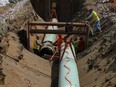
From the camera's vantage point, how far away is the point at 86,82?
12992mm

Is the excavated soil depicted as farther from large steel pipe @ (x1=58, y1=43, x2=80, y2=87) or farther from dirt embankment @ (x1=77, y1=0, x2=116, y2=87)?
large steel pipe @ (x1=58, y1=43, x2=80, y2=87)

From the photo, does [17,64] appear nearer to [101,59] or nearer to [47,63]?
[47,63]

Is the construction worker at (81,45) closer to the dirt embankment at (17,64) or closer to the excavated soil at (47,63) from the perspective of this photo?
the excavated soil at (47,63)

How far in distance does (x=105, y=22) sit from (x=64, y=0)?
9.05 meters

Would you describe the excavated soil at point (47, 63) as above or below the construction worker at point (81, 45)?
below

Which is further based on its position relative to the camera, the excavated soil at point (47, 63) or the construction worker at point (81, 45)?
the construction worker at point (81, 45)

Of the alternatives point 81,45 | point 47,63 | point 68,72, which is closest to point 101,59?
point 68,72

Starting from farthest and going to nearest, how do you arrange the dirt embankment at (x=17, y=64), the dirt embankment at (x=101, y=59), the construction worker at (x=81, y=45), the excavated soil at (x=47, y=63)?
the construction worker at (x=81, y=45), the dirt embankment at (x=101, y=59), the excavated soil at (x=47, y=63), the dirt embankment at (x=17, y=64)

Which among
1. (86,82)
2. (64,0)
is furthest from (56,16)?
(86,82)

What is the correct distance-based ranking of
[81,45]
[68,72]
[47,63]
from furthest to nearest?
[81,45]
[47,63]
[68,72]

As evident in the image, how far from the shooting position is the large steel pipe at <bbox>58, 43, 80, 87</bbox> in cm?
1190

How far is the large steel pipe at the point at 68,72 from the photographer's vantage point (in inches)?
468

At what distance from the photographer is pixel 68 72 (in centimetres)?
1313

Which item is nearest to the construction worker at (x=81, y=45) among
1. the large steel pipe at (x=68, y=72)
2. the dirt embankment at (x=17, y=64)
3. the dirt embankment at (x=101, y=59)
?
the dirt embankment at (x=101, y=59)
